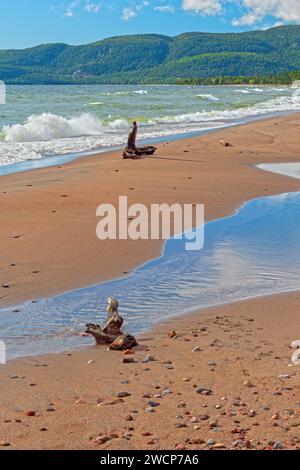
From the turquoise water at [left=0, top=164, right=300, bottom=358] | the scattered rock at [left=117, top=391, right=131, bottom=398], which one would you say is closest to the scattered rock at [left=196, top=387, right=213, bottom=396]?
the scattered rock at [left=117, top=391, right=131, bottom=398]

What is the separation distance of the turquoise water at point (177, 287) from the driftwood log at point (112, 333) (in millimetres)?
107

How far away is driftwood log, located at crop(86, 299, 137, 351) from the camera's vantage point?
580cm

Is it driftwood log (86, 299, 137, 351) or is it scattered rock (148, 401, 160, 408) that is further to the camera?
driftwood log (86, 299, 137, 351)

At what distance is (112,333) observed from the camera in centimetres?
600

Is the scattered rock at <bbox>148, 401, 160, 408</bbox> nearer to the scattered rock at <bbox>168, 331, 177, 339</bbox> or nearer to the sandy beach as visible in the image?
the sandy beach

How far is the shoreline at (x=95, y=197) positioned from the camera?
322 inches

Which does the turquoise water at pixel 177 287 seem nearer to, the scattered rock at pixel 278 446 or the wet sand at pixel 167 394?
the wet sand at pixel 167 394

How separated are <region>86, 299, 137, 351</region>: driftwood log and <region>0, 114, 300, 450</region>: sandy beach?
0.31 ft

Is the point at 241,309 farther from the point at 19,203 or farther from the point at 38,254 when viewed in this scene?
the point at 19,203

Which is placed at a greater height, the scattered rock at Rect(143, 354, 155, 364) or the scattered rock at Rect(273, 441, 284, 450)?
the scattered rock at Rect(273, 441, 284, 450)

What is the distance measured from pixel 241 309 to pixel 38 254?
2.80m

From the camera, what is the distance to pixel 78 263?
8531mm

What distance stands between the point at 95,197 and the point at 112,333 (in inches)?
271
